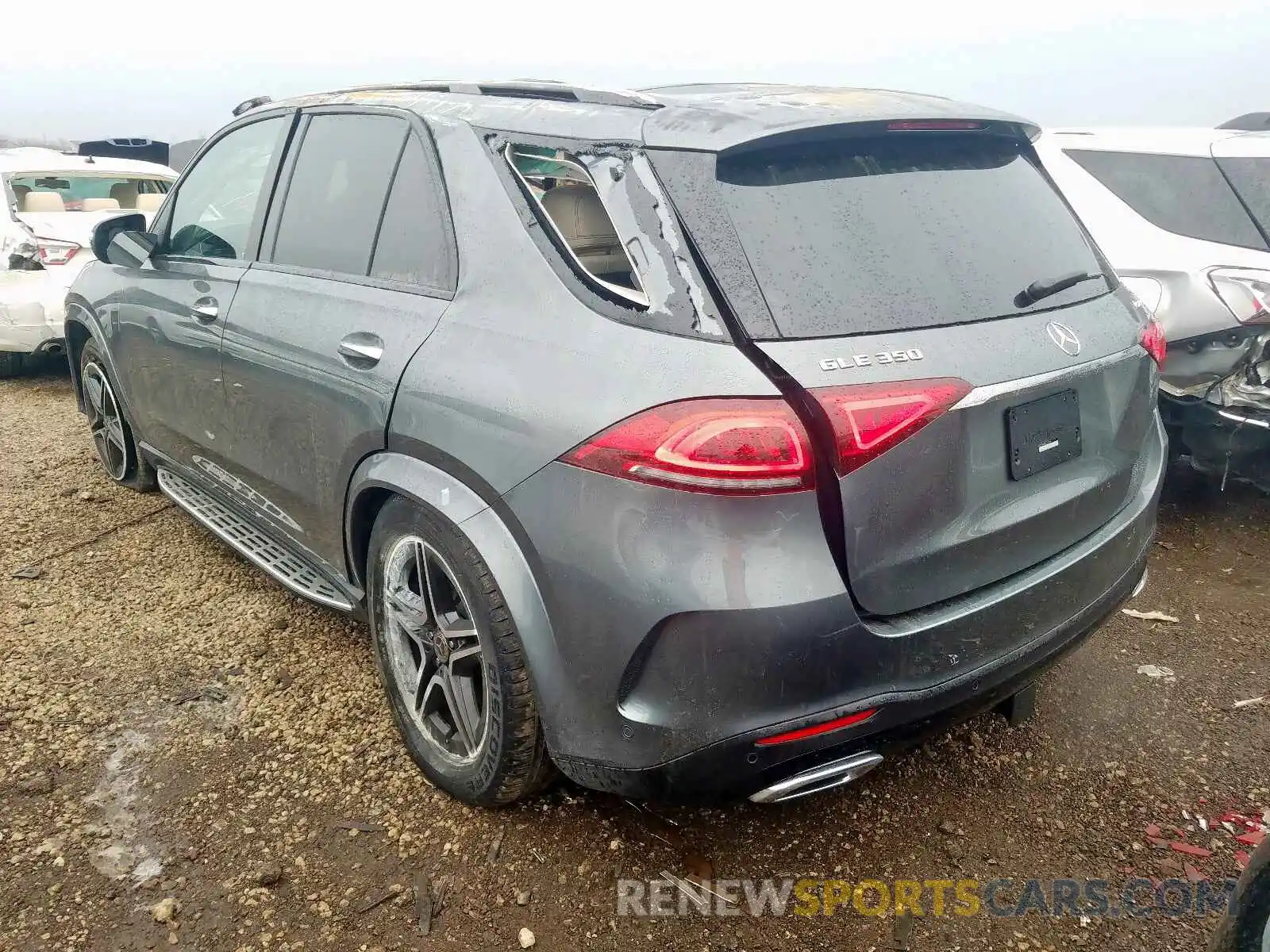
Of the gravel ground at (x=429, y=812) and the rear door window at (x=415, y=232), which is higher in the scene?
the rear door window at (x=415, y=232)

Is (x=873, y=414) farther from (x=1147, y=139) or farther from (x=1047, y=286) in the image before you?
(x=1147, y=139)

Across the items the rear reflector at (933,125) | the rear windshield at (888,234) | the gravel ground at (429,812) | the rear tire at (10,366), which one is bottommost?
the rear tire at (10,366)

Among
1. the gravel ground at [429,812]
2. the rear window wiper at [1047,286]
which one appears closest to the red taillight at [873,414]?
the rear window wiper at [1047,286]

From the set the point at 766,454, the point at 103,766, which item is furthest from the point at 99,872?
the point at 766,454

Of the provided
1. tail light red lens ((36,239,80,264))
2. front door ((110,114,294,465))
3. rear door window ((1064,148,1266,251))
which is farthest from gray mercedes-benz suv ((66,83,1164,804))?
tail light red lens ((36,239,80,264))

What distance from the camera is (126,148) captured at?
13.8 meters

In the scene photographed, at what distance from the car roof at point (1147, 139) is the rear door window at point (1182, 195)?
0.04 metres

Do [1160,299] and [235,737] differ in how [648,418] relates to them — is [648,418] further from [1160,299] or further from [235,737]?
[1160,299]

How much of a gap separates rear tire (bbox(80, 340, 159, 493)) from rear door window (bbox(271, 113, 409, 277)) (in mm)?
1822

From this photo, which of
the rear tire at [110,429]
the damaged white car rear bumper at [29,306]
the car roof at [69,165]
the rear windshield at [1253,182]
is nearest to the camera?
the rear windshield at [1253,182]

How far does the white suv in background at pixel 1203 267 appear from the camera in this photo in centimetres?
390

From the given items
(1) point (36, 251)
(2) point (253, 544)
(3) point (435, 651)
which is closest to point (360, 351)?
(3) point (435, 651)

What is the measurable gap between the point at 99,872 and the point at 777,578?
1.75m

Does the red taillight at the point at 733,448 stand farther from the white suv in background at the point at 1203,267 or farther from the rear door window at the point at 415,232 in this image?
the white suv in background at the point at 1203,267
